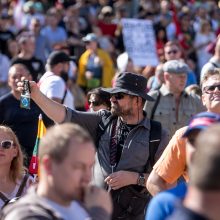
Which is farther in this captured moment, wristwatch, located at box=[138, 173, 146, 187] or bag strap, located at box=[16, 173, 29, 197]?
wristwatch, located at box=[138, 173, 146, 187]

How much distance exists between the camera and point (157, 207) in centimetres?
370

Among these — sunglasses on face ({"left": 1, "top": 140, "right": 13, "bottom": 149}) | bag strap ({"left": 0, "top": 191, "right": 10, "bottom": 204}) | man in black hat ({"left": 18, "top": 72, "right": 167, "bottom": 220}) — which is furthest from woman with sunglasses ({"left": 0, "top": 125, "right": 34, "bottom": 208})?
man in black hat ({"left": 18, "top": 72, "right": 167, "bottom": 220})

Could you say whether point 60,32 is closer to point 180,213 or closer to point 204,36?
point 204,36

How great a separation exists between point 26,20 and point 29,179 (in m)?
12.8

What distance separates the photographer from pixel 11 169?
6066 mm

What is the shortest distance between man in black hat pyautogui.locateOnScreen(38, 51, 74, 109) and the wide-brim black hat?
148cm

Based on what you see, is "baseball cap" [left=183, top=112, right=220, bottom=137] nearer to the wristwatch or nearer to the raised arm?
the raised arm

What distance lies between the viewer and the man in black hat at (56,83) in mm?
8203

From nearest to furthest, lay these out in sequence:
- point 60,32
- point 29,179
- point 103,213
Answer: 1. point 103,213
2. point 29,179
3. point 60,32

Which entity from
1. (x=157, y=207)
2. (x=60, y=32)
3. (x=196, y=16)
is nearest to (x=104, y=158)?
(x=157, y=207)

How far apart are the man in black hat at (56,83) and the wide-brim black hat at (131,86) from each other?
1.48 metres

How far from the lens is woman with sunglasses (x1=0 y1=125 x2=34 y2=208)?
5.87 meters

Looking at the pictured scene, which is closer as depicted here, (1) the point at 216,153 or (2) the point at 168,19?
(1) the point at 216,153

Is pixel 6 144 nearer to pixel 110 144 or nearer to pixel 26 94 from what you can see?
pixel 26 94
